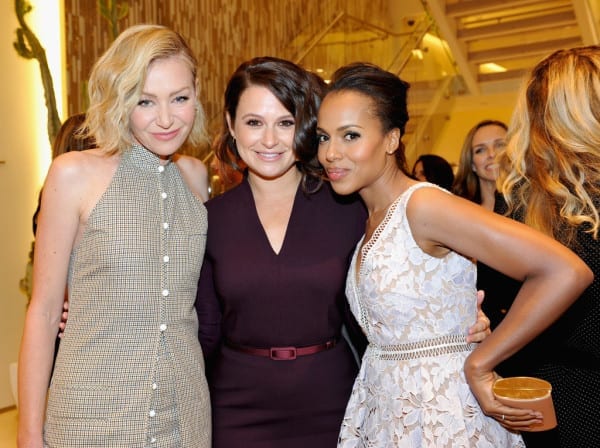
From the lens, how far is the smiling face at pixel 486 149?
493 cm

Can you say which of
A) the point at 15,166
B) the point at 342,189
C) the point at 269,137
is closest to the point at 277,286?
the point at 342,189

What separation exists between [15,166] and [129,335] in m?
4.91

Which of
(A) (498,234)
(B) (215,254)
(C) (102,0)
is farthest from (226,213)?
(C) (102,0)

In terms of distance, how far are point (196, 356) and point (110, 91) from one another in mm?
876

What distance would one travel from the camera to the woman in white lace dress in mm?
1804

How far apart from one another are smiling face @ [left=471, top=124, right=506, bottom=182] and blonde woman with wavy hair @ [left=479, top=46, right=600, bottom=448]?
287 cm

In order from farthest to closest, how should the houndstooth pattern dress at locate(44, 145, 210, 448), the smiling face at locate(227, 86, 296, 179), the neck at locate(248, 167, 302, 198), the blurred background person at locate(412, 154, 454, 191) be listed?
the blurred background person at locate(412, 154, 454, 191)
the neck at locate(248, 167, 302, 198)
the smiling face at locate(227, 86, 296, 179)
the houndstooth pattern dress at locate(44, 145, 210, 448)

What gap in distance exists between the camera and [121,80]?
2.01 m

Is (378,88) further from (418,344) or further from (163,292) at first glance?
(163,292)

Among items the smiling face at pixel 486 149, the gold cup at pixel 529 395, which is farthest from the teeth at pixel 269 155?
the smiling face at pixel 486 149

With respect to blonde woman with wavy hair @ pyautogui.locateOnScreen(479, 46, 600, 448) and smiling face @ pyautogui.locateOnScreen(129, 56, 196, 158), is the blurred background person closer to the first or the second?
blonde woman with wavy hair @ pyautogui.locateOnScreen(479, 46, 600, 448)

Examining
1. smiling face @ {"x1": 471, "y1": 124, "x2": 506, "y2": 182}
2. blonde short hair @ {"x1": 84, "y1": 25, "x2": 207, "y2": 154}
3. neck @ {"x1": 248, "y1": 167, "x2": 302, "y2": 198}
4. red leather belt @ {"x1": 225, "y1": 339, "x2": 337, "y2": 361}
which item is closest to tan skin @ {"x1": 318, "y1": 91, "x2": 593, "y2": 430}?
neck @ {"x1": 248, "y1": 167, "x2": 302, "y2": 198}

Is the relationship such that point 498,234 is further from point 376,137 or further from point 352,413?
point 352,413

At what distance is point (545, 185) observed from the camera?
2.00 metres
